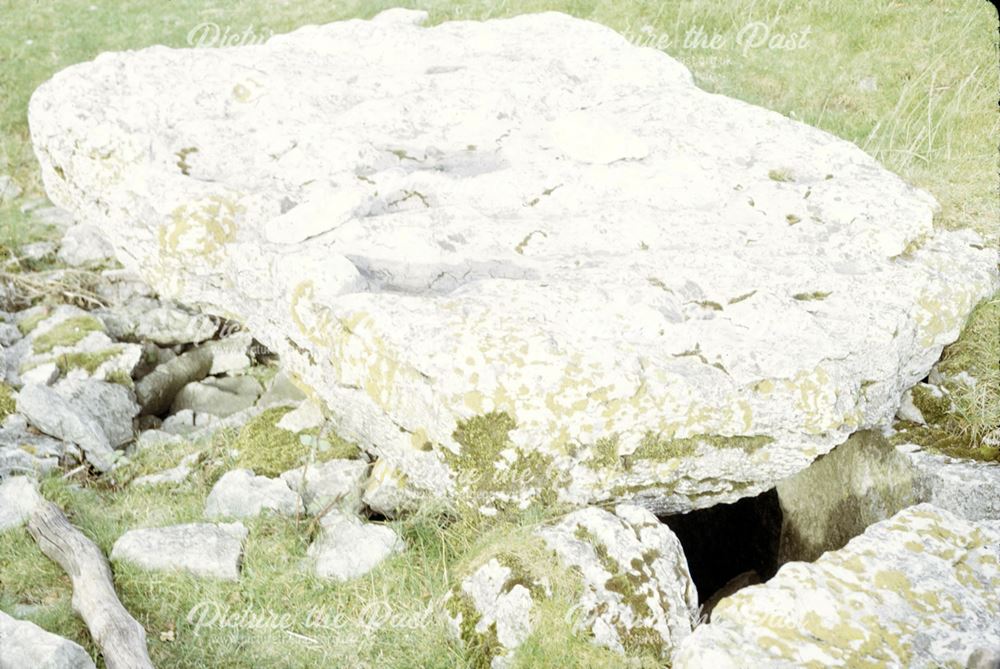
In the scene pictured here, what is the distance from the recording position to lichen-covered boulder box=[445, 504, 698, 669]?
15.1 feet

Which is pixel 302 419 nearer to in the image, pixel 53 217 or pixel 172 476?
pixel 172 476

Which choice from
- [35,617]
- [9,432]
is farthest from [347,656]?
[9,432]

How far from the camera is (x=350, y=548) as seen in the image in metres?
5.47

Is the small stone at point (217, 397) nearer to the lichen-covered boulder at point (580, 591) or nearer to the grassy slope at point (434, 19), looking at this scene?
the grassy slope at point (434, 19)

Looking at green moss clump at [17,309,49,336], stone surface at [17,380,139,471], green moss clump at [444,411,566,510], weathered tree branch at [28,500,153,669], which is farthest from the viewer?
green moss clump at [17,309,49,336]

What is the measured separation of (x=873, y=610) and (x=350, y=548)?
3.30 m

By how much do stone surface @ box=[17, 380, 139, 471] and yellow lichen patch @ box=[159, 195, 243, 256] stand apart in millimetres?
2010

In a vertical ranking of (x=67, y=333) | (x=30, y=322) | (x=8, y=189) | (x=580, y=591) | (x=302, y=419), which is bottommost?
(x=30, y=322)

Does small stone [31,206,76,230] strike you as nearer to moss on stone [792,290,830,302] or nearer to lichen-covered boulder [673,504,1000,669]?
moss on stone [792,290,830,302]

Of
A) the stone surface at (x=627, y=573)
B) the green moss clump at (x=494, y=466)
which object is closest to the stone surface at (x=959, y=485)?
the stone surface at (x=627, y=573)

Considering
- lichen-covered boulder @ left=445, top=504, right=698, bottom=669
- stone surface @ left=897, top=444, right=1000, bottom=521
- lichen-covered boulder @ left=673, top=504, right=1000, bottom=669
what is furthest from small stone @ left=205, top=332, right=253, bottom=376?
stone surface @ left=897, top=444, right=1000, bottom=521

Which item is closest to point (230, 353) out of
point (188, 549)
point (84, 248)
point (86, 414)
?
point (86, 414)

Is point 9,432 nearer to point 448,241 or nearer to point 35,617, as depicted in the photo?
point 35,617

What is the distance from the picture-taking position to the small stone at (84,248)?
11266 millimetres
